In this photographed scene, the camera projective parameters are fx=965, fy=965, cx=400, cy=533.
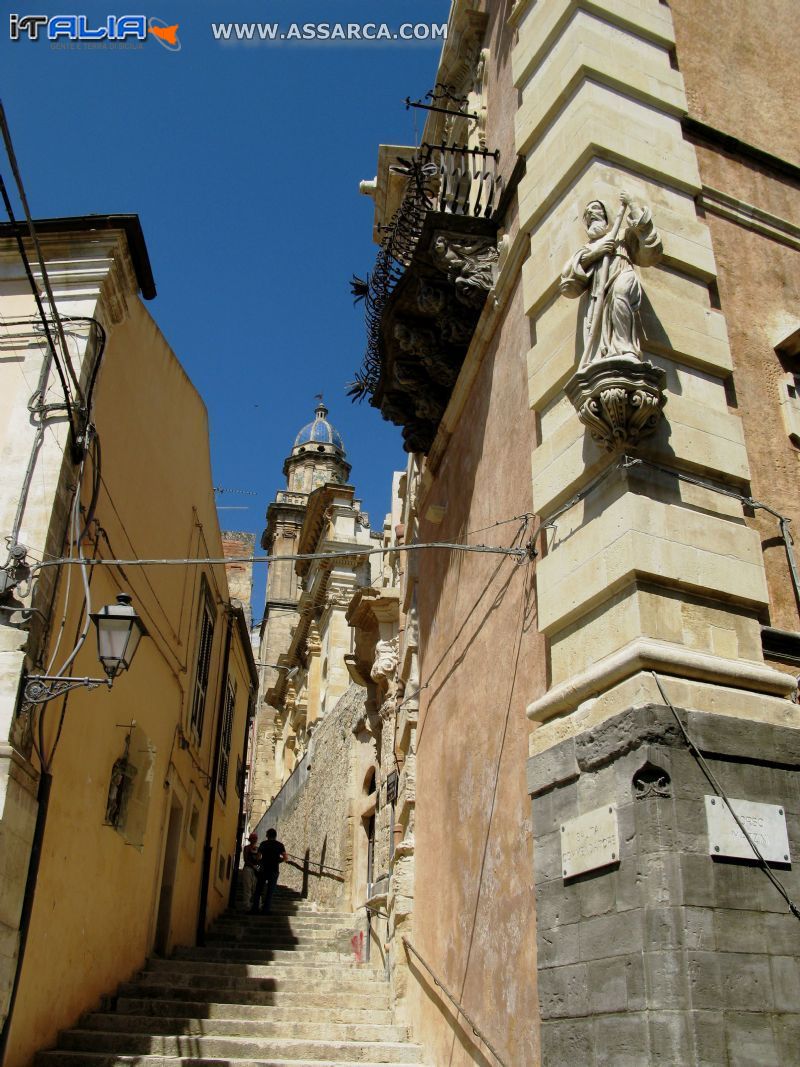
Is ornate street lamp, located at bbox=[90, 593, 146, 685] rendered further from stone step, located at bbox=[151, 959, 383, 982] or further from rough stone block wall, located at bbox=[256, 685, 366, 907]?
rough stone block wall, located at bbox=[256, 685, 366, 907]

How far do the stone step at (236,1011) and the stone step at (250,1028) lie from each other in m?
0.09

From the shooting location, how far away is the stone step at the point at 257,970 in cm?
1071

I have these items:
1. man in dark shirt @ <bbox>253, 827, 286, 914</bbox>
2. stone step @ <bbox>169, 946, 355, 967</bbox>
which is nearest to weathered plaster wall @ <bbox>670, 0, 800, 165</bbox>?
stone step @ <bbox>169, 946, 355, 967</bbox>

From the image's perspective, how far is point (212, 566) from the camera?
1467cm

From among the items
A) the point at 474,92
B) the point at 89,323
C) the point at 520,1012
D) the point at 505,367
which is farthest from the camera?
the point at 474,92

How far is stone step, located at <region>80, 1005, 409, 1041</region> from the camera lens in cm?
863

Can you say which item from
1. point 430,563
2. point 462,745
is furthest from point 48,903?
point 430,563

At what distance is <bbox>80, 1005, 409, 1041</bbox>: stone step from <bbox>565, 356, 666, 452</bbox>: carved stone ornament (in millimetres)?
6448

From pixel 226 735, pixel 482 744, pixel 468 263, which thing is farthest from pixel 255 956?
pixel 468 263

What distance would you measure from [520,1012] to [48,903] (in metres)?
3.90

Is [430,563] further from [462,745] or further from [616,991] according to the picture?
[616,991]

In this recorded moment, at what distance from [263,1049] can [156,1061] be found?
101cm

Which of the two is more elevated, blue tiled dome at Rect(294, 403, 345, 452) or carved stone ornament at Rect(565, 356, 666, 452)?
blue tiled dome at Rect(294, 403, 345, 452)

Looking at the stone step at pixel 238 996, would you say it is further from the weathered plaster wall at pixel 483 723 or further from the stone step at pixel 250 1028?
the weathered plaster wall at pixel 483 723
